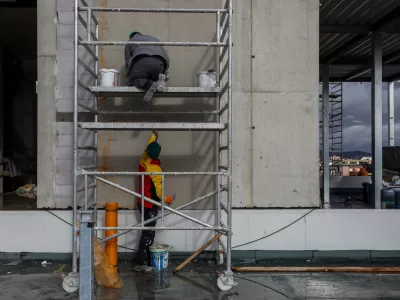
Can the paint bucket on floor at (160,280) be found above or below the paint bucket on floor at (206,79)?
below

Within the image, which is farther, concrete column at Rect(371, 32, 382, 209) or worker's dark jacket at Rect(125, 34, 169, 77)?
concrete column at Rect(371, 32, 382, 209)

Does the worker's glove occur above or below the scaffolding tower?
below

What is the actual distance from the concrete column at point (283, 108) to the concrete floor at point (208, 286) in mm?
1288

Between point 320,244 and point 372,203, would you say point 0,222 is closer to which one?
point 320,244

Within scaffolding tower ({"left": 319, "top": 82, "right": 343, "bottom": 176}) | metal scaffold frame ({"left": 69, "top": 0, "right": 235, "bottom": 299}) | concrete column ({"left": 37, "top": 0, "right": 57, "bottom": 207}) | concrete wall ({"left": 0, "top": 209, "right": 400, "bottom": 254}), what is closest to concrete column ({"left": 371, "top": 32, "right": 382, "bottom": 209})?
concrete wall ({"left": 0, "top": 209, "right": 400, "bottom": 254})

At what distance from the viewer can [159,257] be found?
5.16m

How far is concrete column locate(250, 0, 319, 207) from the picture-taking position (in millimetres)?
5789

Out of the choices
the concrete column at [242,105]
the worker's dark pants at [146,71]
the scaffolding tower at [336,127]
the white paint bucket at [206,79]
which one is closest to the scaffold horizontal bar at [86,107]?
the worker's dark pants at [146,71]

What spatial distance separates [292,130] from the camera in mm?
5812

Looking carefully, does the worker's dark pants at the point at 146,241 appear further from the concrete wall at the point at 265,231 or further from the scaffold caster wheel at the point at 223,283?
the scaffold caster wheel at the point at 223,283

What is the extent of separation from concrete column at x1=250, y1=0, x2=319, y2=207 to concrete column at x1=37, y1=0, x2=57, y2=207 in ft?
10.3

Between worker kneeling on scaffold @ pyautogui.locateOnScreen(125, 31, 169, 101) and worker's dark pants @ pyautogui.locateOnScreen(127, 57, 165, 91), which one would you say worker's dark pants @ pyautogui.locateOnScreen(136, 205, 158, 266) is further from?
worker's dark pants @ pyautogui.locateOnScreen(127, 57, 165, 91)

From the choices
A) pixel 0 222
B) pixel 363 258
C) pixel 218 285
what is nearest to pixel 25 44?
pixel 0 222

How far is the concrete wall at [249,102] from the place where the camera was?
575 cm
